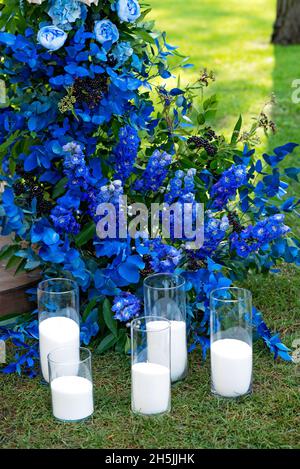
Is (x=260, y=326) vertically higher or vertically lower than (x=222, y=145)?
lower

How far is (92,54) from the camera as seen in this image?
287cm

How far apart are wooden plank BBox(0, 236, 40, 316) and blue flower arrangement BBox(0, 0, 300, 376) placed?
78 mm

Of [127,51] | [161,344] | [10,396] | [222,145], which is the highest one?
[127,51]

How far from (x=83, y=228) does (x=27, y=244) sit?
0.31m

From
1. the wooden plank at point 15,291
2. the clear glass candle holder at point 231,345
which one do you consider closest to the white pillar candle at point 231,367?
the clear glass candle holder at point 231,345

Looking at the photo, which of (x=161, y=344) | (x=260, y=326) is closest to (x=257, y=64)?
(x=260, y=326)

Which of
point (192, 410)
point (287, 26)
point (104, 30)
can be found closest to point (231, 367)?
point (192, 410)

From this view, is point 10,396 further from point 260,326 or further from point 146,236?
point 260,326

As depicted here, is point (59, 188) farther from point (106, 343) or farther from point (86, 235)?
point (106, 343)

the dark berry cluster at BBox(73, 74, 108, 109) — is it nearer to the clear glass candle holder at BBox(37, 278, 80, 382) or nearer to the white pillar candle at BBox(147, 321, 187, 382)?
the clear glass candle holder at BBox(37, 278, 80, 382)

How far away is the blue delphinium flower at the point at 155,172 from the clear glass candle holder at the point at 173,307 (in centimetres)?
41

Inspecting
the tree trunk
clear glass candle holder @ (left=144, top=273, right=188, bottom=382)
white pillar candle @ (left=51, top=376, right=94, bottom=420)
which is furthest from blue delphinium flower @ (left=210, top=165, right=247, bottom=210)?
the tree trunk

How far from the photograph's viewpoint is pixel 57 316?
2.81 m
